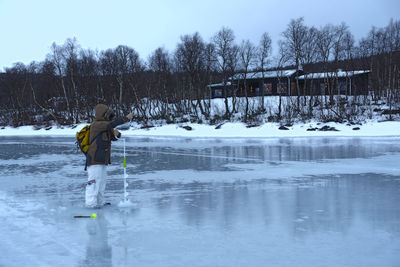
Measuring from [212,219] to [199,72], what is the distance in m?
51.0

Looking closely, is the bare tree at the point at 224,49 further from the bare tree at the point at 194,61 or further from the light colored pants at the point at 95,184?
the light colored pants at the point at 95,184

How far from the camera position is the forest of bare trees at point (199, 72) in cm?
5303

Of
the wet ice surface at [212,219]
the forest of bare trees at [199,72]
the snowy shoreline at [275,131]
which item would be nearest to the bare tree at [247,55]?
the forest of bare trees at [199,72]

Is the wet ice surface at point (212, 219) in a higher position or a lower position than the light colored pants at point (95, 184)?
lower

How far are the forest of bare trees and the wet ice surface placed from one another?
1277 inches

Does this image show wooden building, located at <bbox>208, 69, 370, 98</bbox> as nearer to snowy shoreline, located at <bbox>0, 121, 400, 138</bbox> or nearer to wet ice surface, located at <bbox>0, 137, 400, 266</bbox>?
snowy shoreline, located at <bbox>0, 121, 400, 138</bbox>

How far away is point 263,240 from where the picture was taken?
5.59 meters

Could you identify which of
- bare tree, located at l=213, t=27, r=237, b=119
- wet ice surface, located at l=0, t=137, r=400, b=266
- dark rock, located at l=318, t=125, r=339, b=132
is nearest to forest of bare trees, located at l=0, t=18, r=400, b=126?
bare tree, located at l=213, t=27, r=237, b=119

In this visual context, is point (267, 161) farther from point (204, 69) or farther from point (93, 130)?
point (204, 69)

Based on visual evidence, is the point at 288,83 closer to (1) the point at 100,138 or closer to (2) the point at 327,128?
(2) the point at 327,128

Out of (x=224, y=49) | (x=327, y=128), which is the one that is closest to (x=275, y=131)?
(x=327, y=128)

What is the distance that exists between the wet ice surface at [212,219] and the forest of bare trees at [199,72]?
106 ft

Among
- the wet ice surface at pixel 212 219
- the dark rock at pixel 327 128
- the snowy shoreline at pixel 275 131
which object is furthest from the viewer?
the dark rock at pixel 327 128

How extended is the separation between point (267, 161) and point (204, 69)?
43.2 meters
